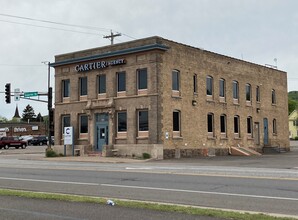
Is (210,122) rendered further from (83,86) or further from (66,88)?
(66,88)

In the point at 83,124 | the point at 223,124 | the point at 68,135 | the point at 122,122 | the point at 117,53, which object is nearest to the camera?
the point at 117,53

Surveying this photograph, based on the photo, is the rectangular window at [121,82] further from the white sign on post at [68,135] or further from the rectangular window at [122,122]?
the white sign on post at [68,135]

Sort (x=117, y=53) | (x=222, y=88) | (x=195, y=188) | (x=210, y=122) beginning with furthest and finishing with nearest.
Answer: (x=222, y=88) → (x=210, y=122) → (x=117, y=53) → (x=195, y=188)

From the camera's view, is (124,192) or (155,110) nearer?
(124,192)

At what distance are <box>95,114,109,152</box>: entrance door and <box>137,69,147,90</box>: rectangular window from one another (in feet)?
13.0

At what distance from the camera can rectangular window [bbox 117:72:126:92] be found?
115ft

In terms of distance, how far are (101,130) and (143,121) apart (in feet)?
14.3

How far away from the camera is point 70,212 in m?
8.46

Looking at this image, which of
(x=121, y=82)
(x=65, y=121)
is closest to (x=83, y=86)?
(x=65, y=121)

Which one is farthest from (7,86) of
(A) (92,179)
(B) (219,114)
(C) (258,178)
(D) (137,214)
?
(D) (137,214)

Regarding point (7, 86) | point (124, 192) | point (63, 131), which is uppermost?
point (7, 86)

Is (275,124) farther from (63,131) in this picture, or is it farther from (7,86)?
(7,86)

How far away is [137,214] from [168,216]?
61 centimetres

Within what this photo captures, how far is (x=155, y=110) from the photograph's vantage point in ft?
107
